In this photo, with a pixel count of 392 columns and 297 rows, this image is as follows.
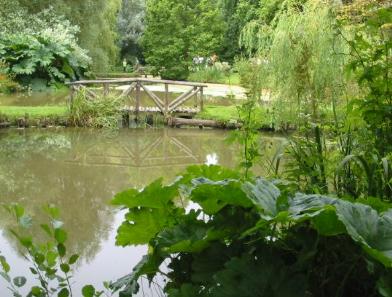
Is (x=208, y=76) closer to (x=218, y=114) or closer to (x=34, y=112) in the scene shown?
(x=218, y=114)

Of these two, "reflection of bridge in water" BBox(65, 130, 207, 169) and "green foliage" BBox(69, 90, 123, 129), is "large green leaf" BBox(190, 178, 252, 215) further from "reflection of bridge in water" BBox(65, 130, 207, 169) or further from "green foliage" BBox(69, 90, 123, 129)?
"green foliage" BBox(69, 90, 123, 129)

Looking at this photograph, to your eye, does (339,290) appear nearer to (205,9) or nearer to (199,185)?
(199,185)

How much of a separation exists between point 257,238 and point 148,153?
8089 mm

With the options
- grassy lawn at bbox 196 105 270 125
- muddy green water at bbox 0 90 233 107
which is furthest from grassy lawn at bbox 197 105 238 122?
muddy green water at bbox 0 90 233 107

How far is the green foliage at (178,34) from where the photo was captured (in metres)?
24.6

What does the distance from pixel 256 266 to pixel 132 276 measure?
42cm

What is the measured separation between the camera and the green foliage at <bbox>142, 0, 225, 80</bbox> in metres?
24.6

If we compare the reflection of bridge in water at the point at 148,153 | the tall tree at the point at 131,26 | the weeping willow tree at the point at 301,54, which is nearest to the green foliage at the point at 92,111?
the reflection of bridge in water at the point at 148,153

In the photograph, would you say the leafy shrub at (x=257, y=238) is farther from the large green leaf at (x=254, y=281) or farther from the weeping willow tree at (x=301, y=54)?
the weeping willow tree at (x=301, y=54)

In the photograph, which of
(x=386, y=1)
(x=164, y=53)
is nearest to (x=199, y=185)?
(x=386, y=1)

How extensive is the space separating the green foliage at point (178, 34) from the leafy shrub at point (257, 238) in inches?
914

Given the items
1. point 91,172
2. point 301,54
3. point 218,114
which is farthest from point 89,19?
point 301,54

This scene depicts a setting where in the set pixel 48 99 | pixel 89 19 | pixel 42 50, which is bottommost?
pixel 48 99

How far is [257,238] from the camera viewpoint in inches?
52.1
